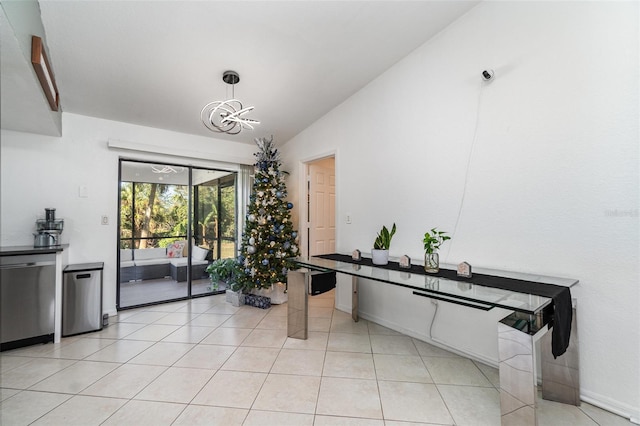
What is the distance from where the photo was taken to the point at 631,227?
1704 mm

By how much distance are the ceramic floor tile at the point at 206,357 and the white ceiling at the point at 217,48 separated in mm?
2838

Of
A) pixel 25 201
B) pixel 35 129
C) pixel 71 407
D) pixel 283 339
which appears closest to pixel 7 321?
pixel 25 201

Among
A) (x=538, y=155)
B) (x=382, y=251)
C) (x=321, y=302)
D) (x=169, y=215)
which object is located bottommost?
(x=321, y=302)

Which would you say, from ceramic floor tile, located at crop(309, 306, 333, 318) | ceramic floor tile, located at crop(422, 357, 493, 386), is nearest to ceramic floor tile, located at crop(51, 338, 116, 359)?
ceramic floor tile, located at crop(309, 306, 333, 318)

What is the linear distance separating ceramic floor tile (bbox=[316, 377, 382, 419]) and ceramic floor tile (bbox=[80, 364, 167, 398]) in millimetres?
1381

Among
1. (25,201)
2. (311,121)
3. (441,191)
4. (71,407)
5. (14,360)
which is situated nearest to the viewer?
(71,407)

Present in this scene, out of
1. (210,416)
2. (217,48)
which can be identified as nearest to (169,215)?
(217,48)

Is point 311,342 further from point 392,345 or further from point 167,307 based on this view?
point 167,307

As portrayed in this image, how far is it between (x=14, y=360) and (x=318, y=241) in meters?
3.68

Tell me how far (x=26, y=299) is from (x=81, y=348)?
74 centimetres

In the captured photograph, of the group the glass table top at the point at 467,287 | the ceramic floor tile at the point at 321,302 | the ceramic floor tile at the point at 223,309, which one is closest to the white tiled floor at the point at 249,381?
the ceramic floor tile at the point at 223,309

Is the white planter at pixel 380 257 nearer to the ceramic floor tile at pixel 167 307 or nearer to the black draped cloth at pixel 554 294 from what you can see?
the black draped cloth at pixel 554 294

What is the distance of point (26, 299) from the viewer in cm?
270

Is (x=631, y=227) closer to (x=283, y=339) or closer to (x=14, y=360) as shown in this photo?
(x=283, y=339)
